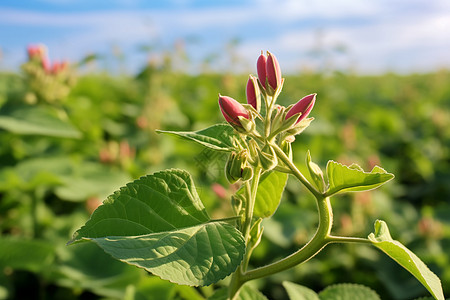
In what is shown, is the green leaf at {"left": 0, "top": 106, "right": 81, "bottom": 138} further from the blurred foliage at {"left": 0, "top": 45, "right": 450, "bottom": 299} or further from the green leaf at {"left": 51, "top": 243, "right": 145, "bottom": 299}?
the green leaf at {"left": 51, "top": 243, "right": 145, "bottom": 299}

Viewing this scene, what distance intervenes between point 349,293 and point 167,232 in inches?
22.0

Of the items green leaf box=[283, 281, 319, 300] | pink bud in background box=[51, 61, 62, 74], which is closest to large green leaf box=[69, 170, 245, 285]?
green leaf box=[283, 281, 319, 300]

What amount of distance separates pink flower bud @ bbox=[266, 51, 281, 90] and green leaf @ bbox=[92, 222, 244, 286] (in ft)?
0.90

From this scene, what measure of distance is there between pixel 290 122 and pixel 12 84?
271cm

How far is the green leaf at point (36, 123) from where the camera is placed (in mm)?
2230

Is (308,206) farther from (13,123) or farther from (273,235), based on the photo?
(13,123)

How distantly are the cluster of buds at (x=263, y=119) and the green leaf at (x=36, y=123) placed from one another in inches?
62.2

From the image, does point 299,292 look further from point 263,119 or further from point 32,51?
point 32,51

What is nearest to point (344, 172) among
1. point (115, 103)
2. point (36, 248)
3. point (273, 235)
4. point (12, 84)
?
point (36, 248)

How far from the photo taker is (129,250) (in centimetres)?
70

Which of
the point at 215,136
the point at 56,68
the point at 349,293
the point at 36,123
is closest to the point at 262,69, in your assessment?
the point at 215,136

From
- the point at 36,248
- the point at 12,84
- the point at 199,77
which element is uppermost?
the point at 199,77

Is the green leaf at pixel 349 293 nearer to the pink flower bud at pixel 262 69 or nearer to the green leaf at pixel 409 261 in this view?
the green leaf at pixel 409 261

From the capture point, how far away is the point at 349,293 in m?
1.11
